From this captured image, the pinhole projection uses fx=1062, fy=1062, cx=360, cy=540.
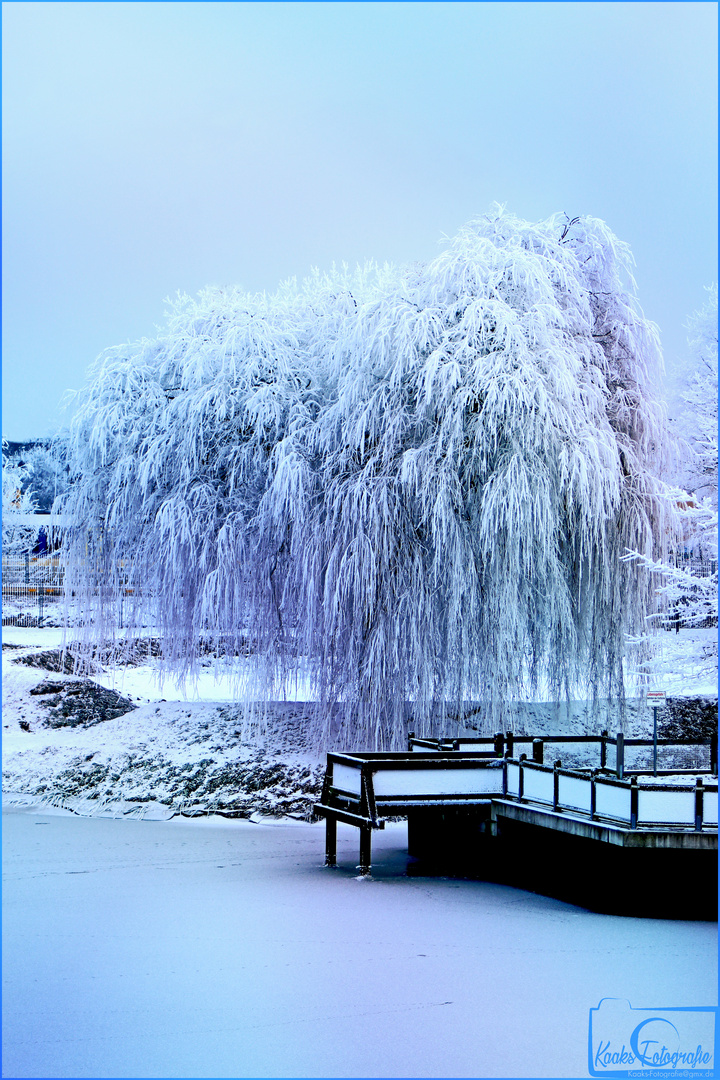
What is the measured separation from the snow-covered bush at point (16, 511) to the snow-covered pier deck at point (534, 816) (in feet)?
71.7

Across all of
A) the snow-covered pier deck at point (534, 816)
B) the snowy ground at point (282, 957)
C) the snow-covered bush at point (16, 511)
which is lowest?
the snowy ground at point (282, 957)

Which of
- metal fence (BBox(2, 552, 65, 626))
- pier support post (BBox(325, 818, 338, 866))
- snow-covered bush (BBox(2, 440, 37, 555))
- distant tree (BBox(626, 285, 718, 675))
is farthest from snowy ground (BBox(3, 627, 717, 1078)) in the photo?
snow-covered bush (BBox(2, 440, 37, 555))

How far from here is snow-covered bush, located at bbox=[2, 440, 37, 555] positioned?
1202 inches

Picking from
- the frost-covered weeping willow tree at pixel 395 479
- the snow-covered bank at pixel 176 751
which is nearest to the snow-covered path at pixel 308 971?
the snow-covered bank at pixel 176 751

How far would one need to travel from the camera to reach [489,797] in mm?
10219

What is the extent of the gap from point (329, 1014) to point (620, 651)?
31.2 feet

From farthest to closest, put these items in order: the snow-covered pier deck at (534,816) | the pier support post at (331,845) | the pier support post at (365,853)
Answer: the pier support post at (331,845) → the pier support post at (365,853) → the snow-covered pier deck at (534,816)

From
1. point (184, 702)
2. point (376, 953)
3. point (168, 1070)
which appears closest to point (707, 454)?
point (184, 702)

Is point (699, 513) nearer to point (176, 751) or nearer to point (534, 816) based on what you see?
point (534, 816)

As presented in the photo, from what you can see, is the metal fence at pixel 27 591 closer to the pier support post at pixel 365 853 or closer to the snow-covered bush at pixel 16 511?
the snow-covered bush at pixel 16 511

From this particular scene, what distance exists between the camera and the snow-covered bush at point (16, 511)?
30.5m

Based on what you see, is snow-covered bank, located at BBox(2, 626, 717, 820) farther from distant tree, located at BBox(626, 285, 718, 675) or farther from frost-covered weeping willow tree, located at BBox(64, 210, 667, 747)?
distant tree, located at BBox(626, 285, 718, 675)

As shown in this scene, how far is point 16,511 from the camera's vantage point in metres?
31.3

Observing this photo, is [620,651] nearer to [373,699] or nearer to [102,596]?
[373,699]
